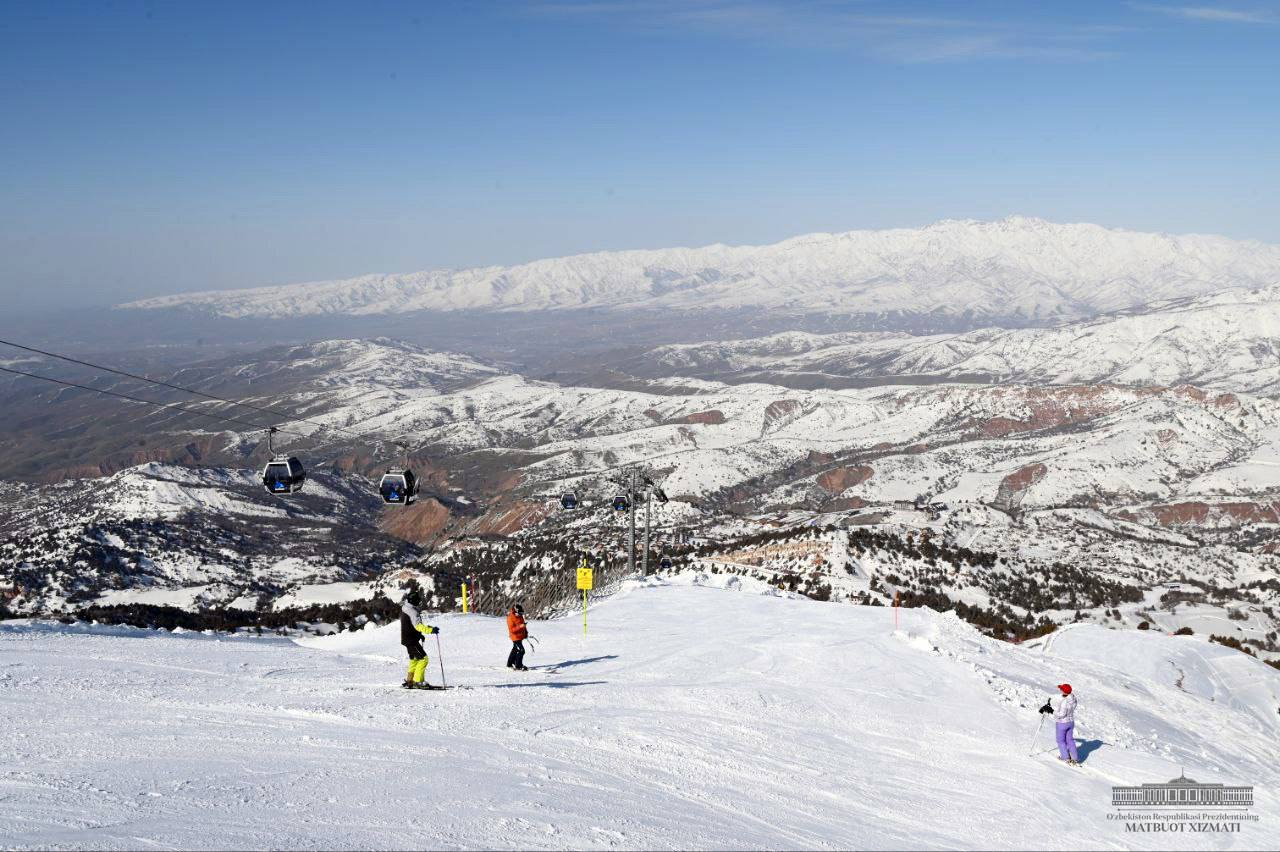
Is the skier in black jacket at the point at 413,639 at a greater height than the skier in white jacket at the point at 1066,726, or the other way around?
the skier in black jacket at the point at 413,639

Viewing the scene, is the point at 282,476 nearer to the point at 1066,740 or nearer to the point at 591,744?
the point at 591,744

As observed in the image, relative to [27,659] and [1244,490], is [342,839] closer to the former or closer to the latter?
[27,659]

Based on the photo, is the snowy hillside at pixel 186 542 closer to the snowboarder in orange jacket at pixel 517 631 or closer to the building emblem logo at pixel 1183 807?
the snowboarder in orange jacket at pixel 517 631

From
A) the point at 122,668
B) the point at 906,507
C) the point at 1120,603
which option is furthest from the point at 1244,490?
the point at 122,668

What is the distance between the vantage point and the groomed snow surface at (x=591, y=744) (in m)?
8.34

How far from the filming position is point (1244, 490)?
97.0m

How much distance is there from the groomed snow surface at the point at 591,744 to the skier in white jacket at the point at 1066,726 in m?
0.38

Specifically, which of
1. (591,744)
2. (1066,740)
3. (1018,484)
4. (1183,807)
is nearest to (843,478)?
(1018,484)

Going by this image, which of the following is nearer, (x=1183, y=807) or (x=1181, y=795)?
(x=1183, y=807)

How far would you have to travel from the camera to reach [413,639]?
1484 cm

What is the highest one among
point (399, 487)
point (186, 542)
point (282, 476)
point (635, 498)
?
point (282, 476)

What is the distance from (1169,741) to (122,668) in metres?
20.8

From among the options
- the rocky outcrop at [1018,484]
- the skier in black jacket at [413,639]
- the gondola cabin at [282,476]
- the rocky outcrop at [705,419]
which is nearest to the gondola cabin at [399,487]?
the gondola cabin at [282,476]

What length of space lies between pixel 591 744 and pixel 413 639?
4.19 meters
